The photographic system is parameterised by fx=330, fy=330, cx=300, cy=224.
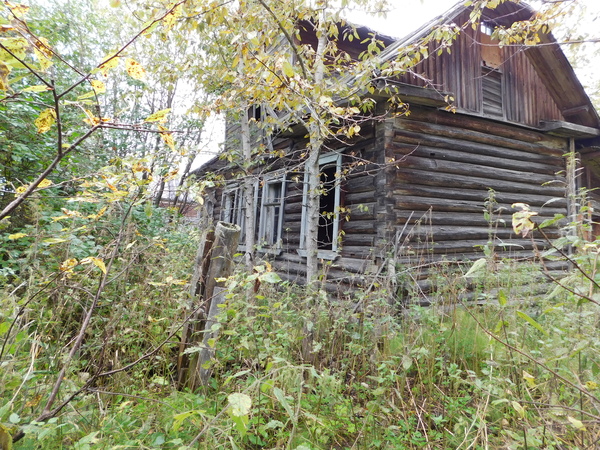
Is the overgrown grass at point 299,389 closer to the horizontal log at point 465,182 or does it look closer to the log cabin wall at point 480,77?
the horizontal log at point 465,182

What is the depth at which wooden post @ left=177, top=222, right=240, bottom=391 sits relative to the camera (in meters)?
2.47

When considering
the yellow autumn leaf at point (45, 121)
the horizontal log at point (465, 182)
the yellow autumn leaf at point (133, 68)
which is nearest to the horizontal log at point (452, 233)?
the horizontal log at point (465, 182)

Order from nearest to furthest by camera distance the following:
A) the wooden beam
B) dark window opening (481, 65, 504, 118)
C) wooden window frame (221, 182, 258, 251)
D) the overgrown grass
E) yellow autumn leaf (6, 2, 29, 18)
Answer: yellow autumn leaf (6, 2, 29, 18) → the overgrown grass → dark window opening (481, 65, 504, 118) → the wooden beam → wooden window frame (221, 182, 258, 251)

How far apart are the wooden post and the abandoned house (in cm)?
217

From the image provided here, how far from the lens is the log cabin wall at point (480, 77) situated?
5719mm

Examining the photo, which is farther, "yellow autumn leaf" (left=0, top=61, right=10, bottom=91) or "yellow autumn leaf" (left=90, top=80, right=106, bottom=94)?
"yellow autumn leaf" (left=90, top=80, right=106, bottom=94)

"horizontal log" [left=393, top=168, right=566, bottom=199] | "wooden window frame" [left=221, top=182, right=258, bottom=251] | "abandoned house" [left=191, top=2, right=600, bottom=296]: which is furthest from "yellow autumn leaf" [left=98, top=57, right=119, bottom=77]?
"wooden window frame" [left=221, top=182, right=258, bottom=251]

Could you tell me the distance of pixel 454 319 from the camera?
9.20 ft

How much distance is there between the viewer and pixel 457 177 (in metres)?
5.94

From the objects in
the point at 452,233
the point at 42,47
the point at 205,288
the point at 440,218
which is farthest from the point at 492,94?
the point at 42,47

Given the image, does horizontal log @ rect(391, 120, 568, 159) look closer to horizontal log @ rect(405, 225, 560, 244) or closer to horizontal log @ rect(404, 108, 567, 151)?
horizontal log @ rect(404, 108, 567, 151)

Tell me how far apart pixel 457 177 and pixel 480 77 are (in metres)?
1.85

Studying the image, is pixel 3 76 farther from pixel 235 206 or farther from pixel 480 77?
pixel 235 206

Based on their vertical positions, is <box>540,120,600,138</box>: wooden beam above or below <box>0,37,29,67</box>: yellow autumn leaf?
above
